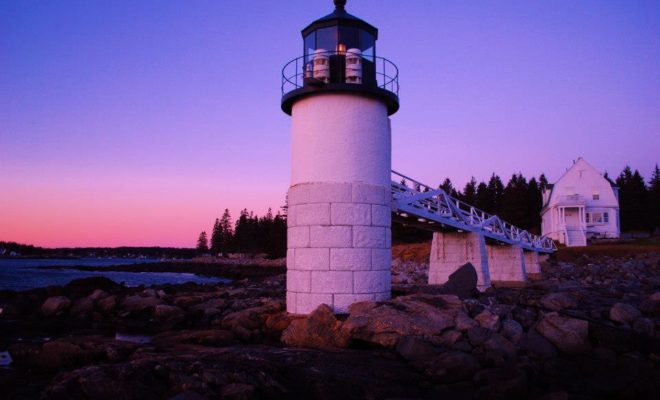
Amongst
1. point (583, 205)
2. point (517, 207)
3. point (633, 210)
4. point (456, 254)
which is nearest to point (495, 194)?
point (517, 207)

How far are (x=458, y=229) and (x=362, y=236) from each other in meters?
11.0

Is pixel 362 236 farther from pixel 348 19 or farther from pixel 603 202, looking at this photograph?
pixel 603 202

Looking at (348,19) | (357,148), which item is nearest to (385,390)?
(357,148)

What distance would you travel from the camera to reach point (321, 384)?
7953 millimetres

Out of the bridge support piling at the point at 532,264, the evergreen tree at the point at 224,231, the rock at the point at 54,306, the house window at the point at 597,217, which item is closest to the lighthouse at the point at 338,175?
the rock at the point at 54,306

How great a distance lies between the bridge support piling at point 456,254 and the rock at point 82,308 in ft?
45.7

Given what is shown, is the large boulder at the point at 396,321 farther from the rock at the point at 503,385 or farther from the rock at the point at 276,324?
the rock at the point at 503,385

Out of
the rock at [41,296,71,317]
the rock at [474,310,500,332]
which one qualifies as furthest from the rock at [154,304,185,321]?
the rock at [474,310,500,332]

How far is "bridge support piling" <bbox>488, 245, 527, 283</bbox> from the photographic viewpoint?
29391 mm

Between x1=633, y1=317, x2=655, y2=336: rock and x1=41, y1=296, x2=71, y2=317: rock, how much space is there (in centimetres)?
1742

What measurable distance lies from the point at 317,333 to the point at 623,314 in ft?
24.6

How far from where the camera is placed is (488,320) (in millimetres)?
11055

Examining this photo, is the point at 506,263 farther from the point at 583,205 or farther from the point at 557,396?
the point at 583,205

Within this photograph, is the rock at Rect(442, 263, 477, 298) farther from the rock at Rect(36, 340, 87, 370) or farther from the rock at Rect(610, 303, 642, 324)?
the rock at Rect(36, 340, 87, 370)
